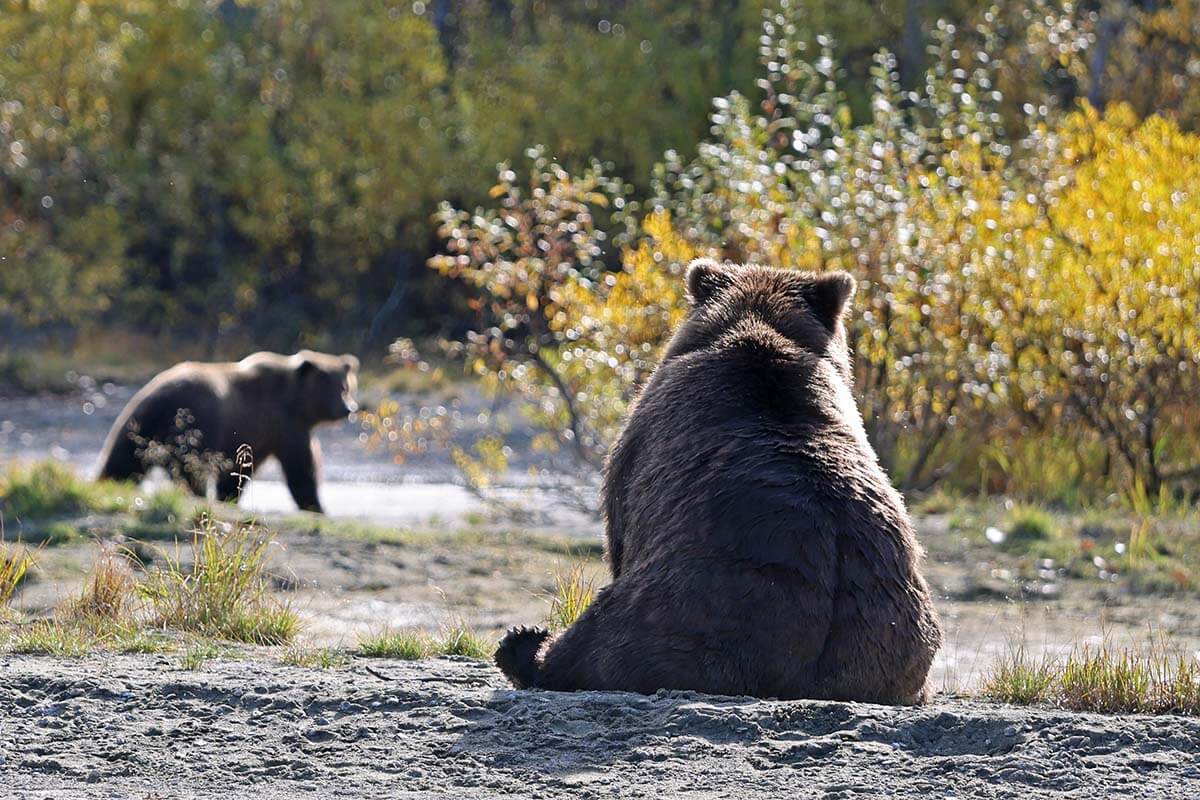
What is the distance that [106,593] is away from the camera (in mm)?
6402

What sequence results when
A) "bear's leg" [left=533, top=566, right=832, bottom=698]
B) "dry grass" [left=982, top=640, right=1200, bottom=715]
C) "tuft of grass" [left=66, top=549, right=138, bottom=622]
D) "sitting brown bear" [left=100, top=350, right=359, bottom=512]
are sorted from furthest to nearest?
"sitting brown bear" [left=100, top=350, right=359, bottom=512] → "tuft of grass" [left=66, top=549, right=138, bottom=622] → "dry grass" [left=982, top=640, right=1200, bottom=715] → "bear's leg" [left=533, top=566, right=832, bottom=698]

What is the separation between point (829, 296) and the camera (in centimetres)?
596

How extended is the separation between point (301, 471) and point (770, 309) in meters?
9.19

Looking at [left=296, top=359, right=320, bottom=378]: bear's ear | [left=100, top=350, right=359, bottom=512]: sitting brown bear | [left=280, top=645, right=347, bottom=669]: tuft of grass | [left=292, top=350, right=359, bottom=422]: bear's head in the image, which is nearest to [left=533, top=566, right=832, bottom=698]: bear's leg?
[left=280, top=645, right=347, bottom=669]: tuft of grass

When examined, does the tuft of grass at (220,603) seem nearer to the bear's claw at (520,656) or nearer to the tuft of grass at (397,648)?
the tuft of grass at (397,648)

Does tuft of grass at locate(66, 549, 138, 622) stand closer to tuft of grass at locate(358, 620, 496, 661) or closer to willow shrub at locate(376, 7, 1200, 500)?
tuft of grass at locate(358, 620, 496, 661)

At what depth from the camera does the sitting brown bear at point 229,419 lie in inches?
490

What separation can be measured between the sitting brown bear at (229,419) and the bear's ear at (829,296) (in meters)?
6.11

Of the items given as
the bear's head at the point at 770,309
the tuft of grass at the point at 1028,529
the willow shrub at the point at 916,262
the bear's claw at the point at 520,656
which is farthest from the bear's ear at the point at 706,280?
the tuft of grass at the point at 1028,529

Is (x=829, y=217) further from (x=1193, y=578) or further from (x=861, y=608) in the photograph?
(x=861, y=608)

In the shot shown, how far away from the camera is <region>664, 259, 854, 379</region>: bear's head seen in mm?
5789

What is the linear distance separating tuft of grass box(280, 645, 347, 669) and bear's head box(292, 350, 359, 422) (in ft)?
29.2

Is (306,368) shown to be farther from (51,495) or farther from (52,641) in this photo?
(52,641)

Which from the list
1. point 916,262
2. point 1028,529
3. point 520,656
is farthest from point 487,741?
point 916,262
